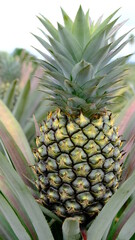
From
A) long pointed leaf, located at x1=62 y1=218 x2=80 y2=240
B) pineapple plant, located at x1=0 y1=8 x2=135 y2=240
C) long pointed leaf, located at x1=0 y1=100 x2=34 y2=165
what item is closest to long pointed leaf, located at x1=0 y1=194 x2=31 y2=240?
pineapple plant, located at x1=0 y1=8 x2=135 y2=240

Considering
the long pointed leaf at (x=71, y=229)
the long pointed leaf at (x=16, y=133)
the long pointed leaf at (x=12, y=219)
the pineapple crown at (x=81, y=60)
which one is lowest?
the long pointed leaf at (x=71, y=229)

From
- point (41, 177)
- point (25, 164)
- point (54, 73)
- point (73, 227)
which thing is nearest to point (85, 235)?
point (73, 227)

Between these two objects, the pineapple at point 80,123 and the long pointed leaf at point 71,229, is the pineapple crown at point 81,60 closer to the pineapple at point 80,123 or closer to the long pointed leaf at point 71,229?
the pineapple at point 80,123

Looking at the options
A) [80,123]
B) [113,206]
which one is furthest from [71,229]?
[80,123]

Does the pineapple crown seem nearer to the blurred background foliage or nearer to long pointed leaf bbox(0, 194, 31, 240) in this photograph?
the blurred background foliage

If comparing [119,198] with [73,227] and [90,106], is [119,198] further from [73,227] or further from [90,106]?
[90,106]

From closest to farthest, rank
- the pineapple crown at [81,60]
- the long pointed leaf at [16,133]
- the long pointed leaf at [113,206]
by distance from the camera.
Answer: the long pointed leaf at [113,206] → the pineapple crown at [81,60] → the long pointed leaf at [16,133]

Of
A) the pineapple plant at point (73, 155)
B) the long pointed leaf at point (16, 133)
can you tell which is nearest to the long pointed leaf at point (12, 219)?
the pineapple plant at point (73, 155)
